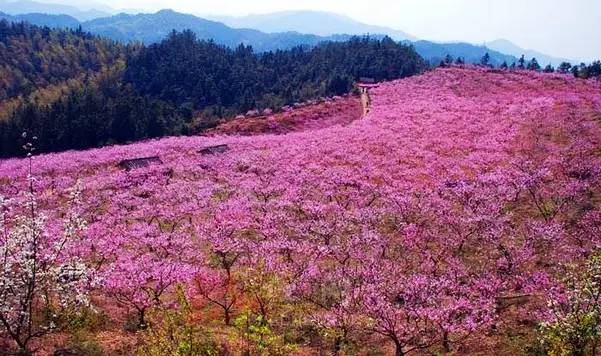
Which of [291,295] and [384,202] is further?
[384,202]

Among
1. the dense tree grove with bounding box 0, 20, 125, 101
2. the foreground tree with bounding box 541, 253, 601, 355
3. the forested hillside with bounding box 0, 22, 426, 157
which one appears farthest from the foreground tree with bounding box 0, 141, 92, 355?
the dense tree grove with bounding box 0, 20, 125, 101

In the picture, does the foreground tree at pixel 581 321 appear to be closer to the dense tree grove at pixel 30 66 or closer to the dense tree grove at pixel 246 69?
the dense tree grove at pixel 246 69

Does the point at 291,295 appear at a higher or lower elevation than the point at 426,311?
lower

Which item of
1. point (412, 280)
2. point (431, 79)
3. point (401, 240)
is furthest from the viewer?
point (431, 79)

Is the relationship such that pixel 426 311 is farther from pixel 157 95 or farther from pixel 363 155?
pixel 157 95

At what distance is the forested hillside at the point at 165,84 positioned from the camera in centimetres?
9656

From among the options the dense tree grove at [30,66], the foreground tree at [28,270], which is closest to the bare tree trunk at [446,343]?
the foreground tree at [28,270]

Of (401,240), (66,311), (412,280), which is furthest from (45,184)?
(412,280)

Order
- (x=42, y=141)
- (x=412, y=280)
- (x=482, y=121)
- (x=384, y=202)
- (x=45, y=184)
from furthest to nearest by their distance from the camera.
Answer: (x=42, y=141) < (x=482, y=121) < (x=45, y=184) < (x=384, y=202) < (x=412, y=280)

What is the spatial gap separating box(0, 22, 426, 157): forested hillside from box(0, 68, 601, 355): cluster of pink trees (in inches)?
1244

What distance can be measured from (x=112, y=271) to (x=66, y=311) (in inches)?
185

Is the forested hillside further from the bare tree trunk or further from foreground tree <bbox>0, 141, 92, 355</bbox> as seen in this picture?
the bare tree trunk

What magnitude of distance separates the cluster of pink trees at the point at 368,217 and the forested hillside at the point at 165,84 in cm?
3159

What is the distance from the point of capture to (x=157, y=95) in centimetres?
17362
